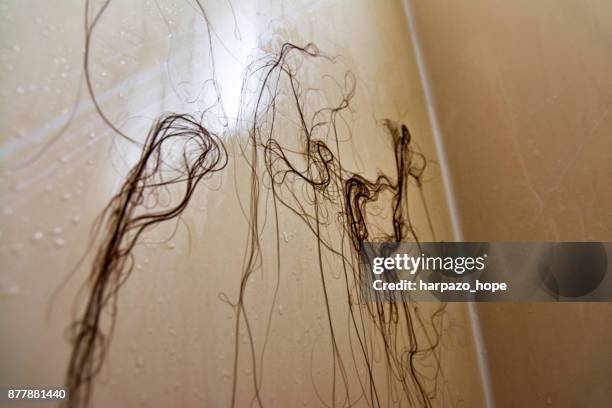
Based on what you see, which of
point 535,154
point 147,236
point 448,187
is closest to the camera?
point 147,236

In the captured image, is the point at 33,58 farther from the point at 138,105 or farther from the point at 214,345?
the point at 214,345

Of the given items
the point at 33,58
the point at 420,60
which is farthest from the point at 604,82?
the point at 33,58

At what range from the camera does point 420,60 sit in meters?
1.68

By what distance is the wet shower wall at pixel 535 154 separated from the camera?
114 centimetres

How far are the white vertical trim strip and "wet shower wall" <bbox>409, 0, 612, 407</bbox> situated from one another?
2 cm

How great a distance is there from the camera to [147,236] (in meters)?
0.57

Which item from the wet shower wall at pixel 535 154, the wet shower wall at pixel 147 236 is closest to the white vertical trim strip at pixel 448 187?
the wet shower wall at pixel 535 154

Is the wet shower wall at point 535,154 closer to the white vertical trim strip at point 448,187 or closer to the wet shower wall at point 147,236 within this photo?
the white vertical trim strip at point 448,187

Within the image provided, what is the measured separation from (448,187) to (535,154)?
35cm

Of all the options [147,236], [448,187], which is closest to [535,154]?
[448,187]

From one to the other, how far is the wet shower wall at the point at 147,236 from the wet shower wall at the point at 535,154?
2.79 feet

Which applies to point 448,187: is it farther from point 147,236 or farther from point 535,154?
point 147,236

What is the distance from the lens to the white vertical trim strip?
1.33m

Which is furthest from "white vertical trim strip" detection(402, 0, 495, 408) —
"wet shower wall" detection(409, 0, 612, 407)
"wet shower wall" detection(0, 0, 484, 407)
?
"wet shower wall" detection(0, 0, 484, 407)
